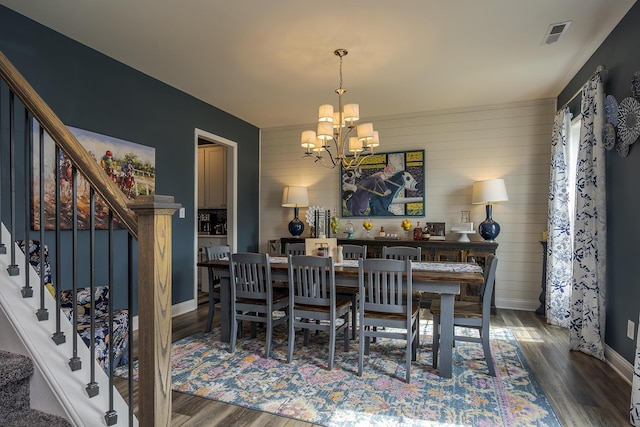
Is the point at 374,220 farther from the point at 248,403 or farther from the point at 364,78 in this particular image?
the point at 248,403

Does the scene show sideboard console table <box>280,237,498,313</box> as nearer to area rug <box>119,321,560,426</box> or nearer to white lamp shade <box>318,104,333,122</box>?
area rug <box>119,321,560,426</box>

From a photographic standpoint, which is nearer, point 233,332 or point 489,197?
point 233,332

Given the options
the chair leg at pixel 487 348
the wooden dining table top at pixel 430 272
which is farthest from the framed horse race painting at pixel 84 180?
the chair leg at pixel 487 348

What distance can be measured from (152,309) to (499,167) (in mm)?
4813

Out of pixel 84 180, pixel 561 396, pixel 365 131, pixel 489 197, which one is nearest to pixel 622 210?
pixel 561 396

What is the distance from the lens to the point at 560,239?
3996 mm

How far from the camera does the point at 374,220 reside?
5.50m

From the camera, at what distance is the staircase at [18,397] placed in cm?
127

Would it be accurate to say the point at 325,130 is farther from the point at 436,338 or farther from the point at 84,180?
the point at 84,180

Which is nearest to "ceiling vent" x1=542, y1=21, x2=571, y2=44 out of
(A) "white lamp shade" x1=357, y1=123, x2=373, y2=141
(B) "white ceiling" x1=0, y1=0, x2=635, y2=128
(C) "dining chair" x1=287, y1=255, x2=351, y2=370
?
(B) "white ceiling" x1=0, y1=0, x2=635, y2=128

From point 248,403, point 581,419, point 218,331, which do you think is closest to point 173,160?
point 218,331

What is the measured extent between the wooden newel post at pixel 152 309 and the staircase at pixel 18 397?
336 millimetres

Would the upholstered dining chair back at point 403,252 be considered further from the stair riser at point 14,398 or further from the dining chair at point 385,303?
the stair riser at point 14,398

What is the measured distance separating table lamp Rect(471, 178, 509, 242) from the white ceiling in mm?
1136
